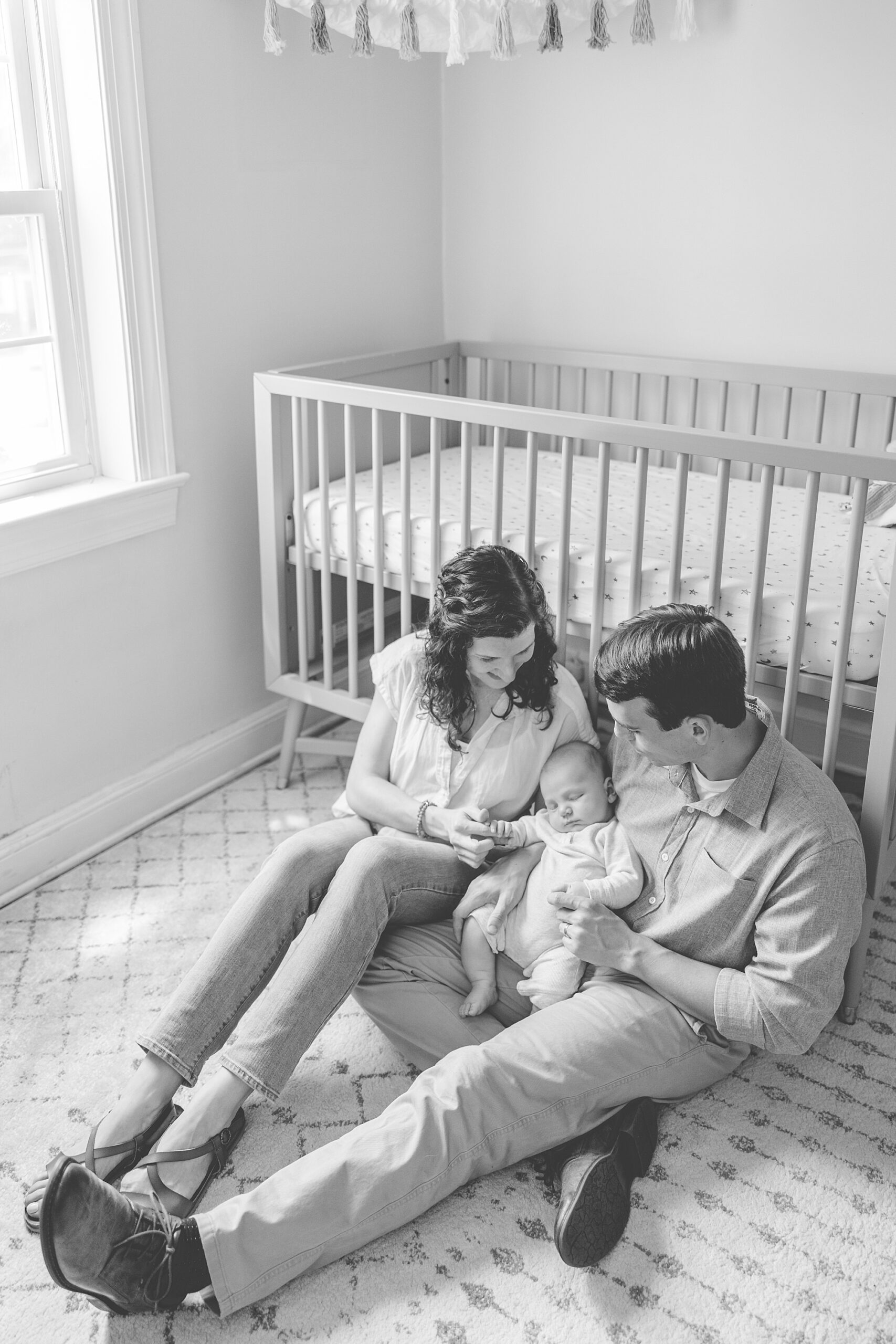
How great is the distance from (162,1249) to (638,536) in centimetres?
131

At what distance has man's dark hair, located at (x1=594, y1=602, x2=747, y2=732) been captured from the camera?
61.6 inches

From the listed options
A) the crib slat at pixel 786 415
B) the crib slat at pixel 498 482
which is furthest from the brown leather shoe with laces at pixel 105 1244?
the crib slat at pixel 786 415

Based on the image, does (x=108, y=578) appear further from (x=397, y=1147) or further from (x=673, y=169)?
(x=673, y=169)

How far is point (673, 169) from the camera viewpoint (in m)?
2.72

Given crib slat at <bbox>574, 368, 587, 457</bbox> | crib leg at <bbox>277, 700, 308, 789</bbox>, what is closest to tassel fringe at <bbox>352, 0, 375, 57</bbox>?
crib slat at <bbox>574, 368, 587, 457</bbox>

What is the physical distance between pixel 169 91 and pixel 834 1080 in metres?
2.21

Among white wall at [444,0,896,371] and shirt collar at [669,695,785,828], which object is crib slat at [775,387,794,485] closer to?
white wall at [444,0,896,371]

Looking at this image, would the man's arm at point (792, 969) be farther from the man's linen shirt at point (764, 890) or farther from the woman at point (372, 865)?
the woman at point (372, 865)

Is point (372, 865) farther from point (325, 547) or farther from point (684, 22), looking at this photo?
point (684, 22)

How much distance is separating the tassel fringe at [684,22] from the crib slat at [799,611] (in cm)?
120

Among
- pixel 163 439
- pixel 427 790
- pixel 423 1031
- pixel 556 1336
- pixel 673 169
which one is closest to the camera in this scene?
pixel 556 1336

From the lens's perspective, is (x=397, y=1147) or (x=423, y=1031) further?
(x=423, y=1031)

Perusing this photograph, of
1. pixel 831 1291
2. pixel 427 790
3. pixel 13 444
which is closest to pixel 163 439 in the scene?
pixel 13 444

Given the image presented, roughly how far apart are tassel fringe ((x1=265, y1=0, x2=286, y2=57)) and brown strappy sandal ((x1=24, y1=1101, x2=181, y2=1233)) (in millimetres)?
1980
